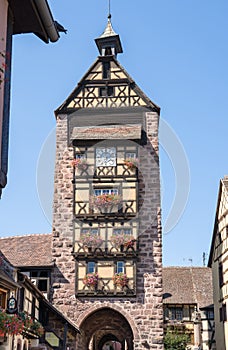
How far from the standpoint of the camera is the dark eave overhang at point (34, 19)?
8.34 meters

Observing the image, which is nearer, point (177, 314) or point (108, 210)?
point (108, 210)

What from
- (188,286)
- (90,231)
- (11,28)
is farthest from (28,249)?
(11,28)

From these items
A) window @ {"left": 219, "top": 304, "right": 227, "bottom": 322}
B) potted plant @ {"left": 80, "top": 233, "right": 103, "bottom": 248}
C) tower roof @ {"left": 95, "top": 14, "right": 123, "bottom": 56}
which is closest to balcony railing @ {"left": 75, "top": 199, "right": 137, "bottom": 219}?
potted plant @ {"left": 80, "top": 233, "right": 103, "bottom": 248}

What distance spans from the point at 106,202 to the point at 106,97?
4.74 m

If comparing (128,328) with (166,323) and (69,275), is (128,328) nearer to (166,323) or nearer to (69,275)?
(69,275)

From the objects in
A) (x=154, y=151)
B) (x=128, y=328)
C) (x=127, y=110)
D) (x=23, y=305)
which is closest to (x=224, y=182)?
(x=154, y=151)

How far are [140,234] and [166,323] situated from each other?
1040 cm

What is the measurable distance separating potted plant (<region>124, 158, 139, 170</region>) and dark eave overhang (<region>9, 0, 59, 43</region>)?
47.8 feet

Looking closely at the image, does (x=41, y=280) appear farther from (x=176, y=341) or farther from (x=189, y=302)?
(x=189, y=302)

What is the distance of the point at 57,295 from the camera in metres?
22.9

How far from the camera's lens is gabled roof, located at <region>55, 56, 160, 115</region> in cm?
2473

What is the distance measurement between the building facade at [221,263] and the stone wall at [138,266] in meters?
2.67

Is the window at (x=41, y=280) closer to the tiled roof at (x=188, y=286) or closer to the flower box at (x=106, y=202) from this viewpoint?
the flower box at (x=106, y=202)

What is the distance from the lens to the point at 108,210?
2320cm
